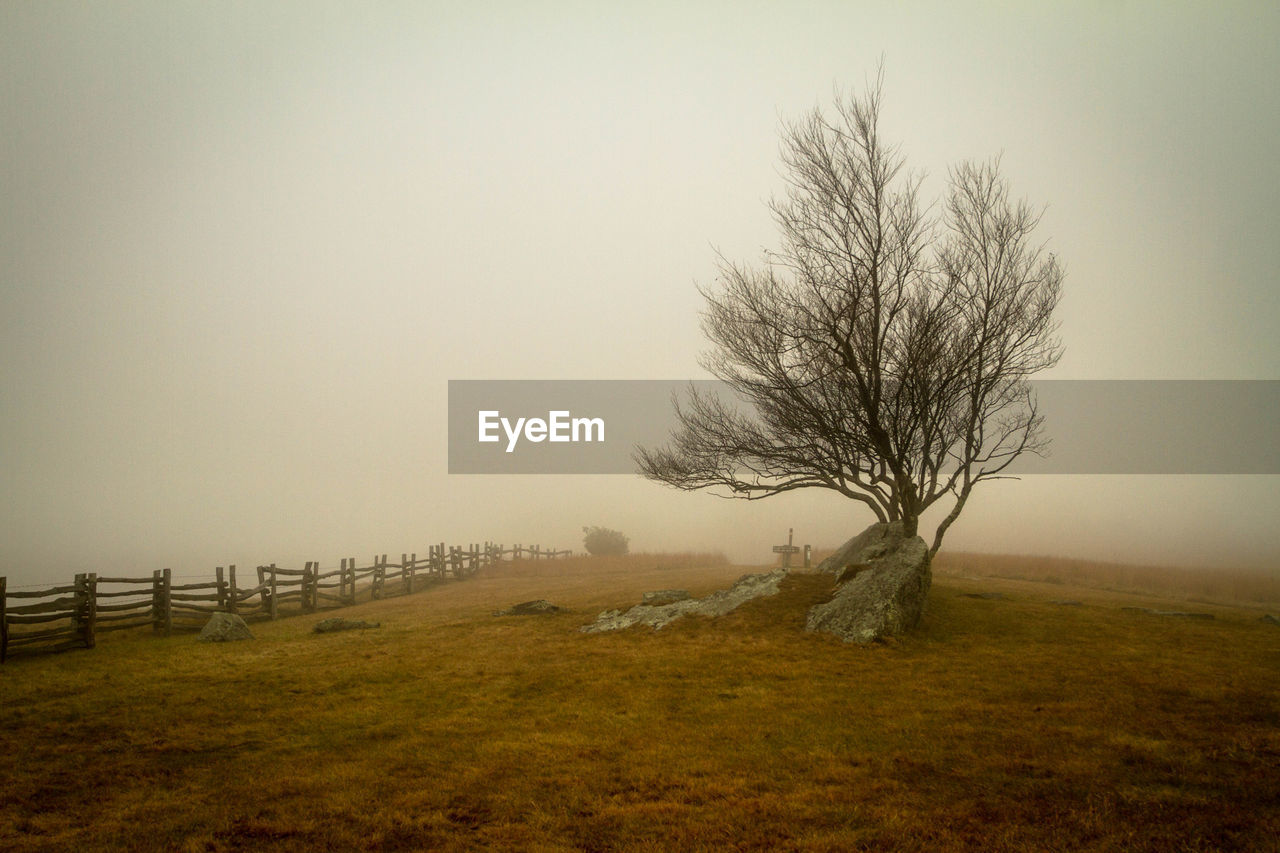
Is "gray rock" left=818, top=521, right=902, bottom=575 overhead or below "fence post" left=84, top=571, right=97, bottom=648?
overhead

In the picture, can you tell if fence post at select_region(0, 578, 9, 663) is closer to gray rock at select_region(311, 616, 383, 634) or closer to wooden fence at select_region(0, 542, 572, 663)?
wooden fence at select_region(0, 542, 572, 663)

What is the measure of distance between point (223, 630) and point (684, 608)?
34.7 ft

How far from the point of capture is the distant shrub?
2014 inches

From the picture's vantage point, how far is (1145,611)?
15.1m

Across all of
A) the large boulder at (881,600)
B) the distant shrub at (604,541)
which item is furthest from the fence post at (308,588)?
the distant shrub at (604,541)

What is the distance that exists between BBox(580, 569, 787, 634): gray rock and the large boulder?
5.60 feet

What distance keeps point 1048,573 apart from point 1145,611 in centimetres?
1228

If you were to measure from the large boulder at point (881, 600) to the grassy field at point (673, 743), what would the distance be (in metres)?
0.43

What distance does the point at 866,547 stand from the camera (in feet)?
55.5

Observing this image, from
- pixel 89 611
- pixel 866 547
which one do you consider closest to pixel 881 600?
pixel 866 547

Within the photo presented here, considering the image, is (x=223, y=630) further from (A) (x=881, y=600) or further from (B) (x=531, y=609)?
(A) (x=881, y=600)

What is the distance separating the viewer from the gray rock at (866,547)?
15.1 metres

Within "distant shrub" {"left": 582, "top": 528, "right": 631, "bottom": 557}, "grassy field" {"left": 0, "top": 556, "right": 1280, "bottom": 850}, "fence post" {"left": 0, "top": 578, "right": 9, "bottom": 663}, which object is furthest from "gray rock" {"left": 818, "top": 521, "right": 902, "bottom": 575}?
"distant shrub" {"left": 582, "top": 528, "right": 631, "bottom": 557}

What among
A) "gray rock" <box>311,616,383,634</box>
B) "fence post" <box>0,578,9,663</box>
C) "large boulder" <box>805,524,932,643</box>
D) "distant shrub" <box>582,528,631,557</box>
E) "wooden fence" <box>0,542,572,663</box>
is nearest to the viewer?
"large boulder" <box>805,524,932,643</box>
